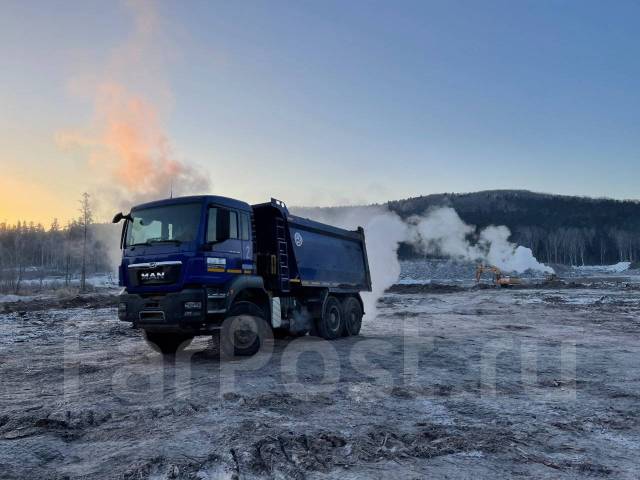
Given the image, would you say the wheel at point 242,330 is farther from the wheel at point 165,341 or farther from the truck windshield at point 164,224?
the truck windshield at point 164,224

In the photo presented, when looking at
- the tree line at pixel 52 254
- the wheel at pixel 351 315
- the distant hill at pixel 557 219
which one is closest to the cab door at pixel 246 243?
the wheel at pixel 351 315

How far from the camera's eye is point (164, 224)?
31.2 ft

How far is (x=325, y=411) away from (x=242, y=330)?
13.0ft

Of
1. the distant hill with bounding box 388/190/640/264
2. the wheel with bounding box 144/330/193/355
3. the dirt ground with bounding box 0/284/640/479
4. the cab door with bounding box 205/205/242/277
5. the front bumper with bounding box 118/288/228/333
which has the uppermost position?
the distant hill with bounding box 388/190/640/264

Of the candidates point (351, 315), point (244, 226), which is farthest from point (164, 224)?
point (351, 315)

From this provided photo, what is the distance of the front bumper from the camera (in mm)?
8727

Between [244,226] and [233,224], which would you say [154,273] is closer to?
[233,224]

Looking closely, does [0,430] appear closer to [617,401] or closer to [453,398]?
[453,398]

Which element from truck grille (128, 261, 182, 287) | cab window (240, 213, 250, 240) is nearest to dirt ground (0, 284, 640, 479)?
truck grille (128, 261, 182, 287)

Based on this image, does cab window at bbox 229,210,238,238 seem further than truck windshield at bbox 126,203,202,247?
Yes

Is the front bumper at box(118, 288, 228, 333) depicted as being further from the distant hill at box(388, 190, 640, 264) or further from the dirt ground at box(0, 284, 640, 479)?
the distant hill at box(388, 190, 640, 264)

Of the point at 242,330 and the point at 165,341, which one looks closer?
the point at 242,330

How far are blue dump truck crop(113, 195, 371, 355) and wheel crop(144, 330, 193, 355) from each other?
2 centimetres

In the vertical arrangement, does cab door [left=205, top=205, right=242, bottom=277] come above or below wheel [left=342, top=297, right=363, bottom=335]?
above
